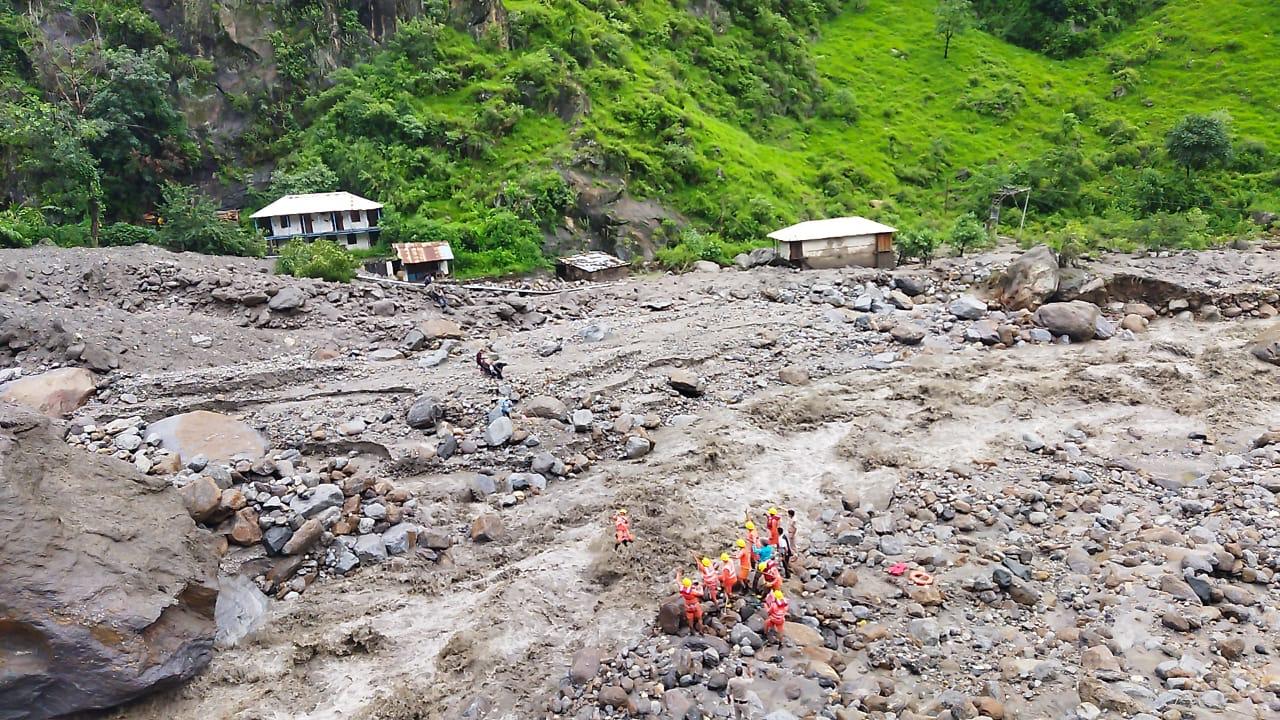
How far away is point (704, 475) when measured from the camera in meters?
19.1

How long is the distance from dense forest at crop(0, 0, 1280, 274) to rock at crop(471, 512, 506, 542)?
22.7m

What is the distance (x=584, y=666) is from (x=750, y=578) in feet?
10.8

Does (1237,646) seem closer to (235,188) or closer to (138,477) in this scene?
(138,477)

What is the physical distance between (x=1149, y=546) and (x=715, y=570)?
8.18 meters

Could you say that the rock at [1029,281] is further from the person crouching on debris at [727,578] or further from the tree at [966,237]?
the person crouching on debris at [727,578]

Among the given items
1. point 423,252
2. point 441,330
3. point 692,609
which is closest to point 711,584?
point 692,609

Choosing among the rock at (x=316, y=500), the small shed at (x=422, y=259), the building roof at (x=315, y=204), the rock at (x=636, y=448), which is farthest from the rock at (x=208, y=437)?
the building roof at (x=315, y=204)

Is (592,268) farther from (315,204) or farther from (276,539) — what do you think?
(276,539)

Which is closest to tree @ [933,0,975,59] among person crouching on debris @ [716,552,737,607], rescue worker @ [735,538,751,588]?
rescue worker @ [735,538,751,588]

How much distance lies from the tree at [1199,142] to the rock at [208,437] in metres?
52.5

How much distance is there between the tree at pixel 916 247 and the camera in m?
38.3

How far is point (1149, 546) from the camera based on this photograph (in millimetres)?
15102

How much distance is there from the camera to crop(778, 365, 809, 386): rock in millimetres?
24078

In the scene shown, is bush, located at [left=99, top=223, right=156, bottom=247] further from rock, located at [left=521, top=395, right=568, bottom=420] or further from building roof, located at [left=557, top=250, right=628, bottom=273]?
rock, located at [left=521, top=395, right=568, bottom=420]
